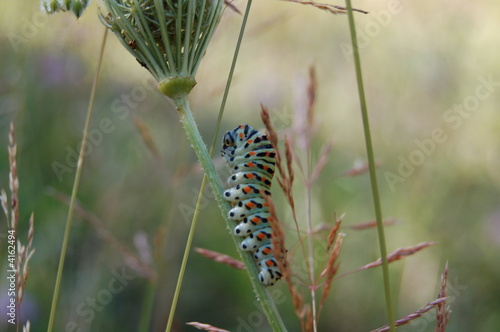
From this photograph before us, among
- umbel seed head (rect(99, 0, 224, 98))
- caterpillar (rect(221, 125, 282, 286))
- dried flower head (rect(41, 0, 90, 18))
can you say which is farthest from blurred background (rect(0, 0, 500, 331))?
umbel seed head (rect(99, 0, 224, 98))

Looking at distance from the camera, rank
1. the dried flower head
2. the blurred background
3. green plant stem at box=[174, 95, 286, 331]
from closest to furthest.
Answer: green plant stem at box=[174, 95, 286, 331] → the dried flower head → the blurred background

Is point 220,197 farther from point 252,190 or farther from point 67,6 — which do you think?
point 67,6

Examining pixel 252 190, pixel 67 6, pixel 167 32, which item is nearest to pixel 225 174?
pixel 252 190

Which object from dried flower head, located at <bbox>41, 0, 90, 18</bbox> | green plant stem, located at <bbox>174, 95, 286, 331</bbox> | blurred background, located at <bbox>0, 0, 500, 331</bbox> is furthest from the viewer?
blurred background, located at <bbox>0, 0, 500, 331</bbox>

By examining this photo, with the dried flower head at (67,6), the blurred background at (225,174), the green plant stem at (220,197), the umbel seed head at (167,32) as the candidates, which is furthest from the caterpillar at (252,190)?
the blurred background at (225,174)

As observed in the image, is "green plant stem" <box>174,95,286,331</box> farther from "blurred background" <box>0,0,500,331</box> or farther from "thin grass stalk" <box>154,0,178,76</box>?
"blurred background" <box>0,0,500,331</box>
